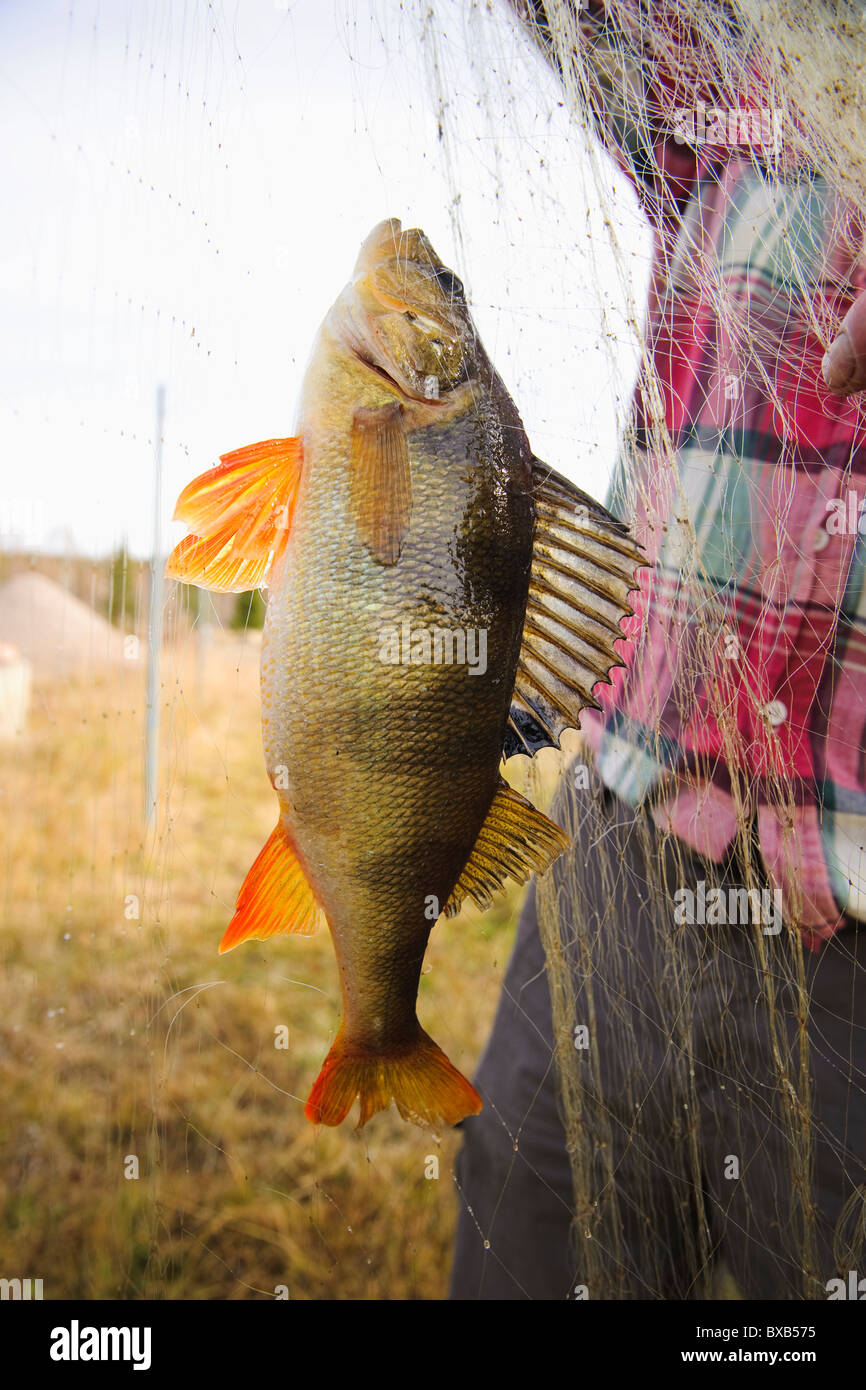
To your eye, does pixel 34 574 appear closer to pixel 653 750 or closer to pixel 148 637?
pixel 148 637

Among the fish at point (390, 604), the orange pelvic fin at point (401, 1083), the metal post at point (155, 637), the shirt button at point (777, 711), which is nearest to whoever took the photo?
the fish at point (390, 604)

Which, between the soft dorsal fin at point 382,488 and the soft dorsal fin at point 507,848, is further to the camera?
the soft dorsal fin at point 507,848

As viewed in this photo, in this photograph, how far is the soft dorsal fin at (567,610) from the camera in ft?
3.60

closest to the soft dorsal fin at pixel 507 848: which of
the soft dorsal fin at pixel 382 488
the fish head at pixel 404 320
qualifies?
the soft dorsal fin at pixel 382 488

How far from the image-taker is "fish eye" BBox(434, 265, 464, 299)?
1.08 m

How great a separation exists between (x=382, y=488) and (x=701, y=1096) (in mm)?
1299

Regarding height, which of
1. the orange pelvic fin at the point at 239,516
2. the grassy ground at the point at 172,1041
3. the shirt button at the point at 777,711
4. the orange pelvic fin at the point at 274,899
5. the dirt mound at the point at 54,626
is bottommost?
the grassy ground at the point at 172,1041

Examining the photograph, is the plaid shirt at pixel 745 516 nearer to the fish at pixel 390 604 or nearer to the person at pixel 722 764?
the person at pixel 722 764

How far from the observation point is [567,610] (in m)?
1.12

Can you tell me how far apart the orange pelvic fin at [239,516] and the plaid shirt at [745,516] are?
0.55 meters

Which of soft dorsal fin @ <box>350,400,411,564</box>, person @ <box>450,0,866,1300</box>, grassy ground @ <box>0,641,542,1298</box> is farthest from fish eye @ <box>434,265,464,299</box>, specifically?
grassy ground @ <box>0,641,542,1298</box>

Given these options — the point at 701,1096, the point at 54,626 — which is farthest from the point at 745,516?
the point at 54,626

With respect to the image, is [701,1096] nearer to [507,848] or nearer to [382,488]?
[507,848]

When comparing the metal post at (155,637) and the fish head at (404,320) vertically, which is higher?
the fish head at (404,320)
